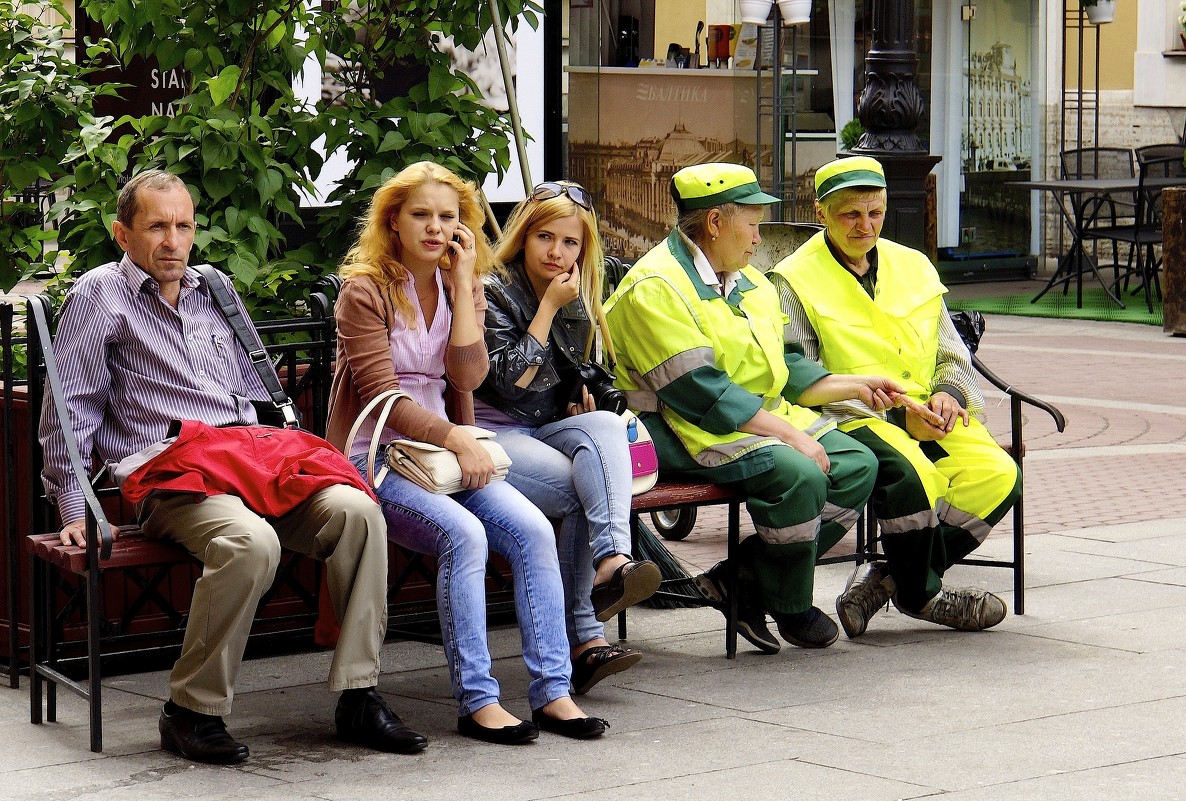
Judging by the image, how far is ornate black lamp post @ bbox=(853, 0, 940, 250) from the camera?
44.4ft

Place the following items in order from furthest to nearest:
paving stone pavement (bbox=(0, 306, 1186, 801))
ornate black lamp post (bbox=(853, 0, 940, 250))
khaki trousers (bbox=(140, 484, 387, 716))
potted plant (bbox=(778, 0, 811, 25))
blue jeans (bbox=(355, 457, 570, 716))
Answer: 1. ornate black lamp post (bbox=(853, 0, 940, 250))
2. potted plant (bbox=(778, 0, 811, 25))
3. blue jeans (bbox=(355, 457, 570, 716))
4. khaki trousers (bbox=(140, 484, 387, 716))
5. paving stone pavement (bbox=(0, 306, 1186, 801))

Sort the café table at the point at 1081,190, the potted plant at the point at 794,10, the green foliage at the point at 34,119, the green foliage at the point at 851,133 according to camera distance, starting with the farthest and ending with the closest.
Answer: the green foliage at the point at 851,133
the café table at the point at 1081,190
the potted plant at the point at 794,10
the green foliage at the point at 34,119

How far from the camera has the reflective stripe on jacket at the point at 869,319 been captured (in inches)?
231

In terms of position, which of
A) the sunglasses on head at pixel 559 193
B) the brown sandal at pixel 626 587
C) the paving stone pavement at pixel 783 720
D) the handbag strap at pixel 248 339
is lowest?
the paving stone pavement at pixel 783 720

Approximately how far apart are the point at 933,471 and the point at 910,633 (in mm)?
549

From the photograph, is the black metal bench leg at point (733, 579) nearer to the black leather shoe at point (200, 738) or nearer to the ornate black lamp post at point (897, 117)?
the black leather shoe at point (200, 738)

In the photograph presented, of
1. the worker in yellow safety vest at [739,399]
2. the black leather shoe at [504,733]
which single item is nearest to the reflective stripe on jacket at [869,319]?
the worker in yellow safety vest at [739,399]

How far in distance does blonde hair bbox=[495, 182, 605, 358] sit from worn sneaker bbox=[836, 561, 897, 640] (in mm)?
1194

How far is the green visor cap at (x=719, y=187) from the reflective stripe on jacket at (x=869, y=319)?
1.48ft

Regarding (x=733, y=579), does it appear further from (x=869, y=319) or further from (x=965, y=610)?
(x=869, y=319)

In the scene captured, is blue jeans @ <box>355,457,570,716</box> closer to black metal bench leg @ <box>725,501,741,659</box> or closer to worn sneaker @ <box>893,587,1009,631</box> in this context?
black metal bench leg @ <box>725,501,741,659</box>

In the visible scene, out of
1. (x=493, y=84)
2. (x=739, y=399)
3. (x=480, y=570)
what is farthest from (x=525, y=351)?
(x=493, y=84)

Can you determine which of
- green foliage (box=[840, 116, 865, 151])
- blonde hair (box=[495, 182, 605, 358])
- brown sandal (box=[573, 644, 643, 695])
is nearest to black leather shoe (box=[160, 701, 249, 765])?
brown sandal (box=[573, 644, 643, 695])

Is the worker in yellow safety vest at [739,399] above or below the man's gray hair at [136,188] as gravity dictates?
below
